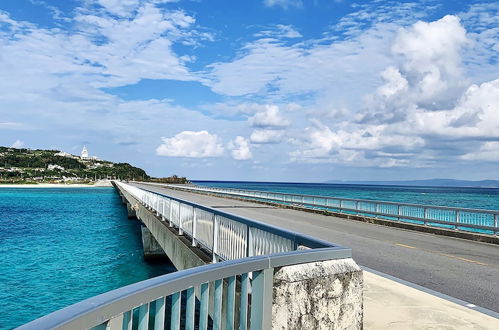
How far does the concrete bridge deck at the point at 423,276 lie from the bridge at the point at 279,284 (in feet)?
0.09

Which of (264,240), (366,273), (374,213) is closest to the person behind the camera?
(264,240)

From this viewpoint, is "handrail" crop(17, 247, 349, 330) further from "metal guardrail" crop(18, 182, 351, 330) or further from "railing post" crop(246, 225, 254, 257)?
"railing post" crop(246, 225, 254, 257)

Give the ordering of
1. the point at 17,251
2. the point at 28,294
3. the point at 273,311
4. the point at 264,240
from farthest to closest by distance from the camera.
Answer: the point at 17,251, the point at 28,294, the point at 264,240, the point at 273,311

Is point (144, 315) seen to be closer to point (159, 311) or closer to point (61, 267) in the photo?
point (159, 311)

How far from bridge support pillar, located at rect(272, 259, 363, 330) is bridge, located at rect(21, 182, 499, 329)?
0.03ft

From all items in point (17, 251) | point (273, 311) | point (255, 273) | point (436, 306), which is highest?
point (255, 273)

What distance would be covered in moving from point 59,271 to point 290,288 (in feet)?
65.0

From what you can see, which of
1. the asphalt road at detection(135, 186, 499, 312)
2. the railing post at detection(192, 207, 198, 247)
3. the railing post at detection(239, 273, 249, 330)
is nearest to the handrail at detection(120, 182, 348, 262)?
the railing post at detection(192, 207, 198, 247)

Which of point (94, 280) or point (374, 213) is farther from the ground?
point (374, 213)

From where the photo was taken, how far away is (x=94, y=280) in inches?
773

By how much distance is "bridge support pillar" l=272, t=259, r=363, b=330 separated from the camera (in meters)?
4.51

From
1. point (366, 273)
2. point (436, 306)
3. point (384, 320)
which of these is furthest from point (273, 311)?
point (366, 273)

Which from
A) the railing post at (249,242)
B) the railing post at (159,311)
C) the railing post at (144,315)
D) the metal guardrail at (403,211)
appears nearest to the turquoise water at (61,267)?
the railing post at (249,242)

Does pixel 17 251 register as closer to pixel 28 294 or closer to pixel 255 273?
pixel 28 294
